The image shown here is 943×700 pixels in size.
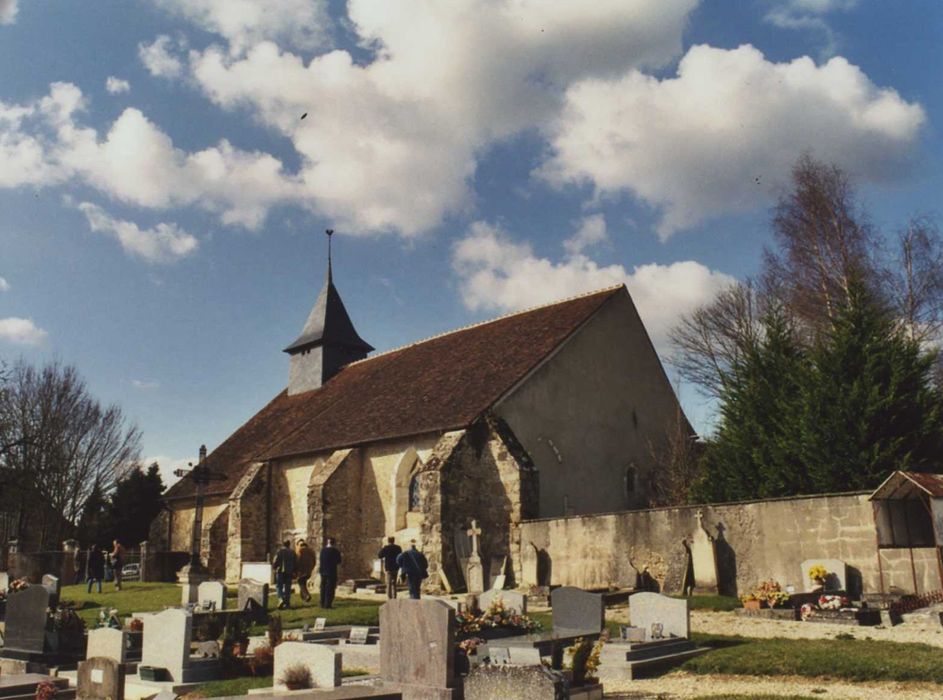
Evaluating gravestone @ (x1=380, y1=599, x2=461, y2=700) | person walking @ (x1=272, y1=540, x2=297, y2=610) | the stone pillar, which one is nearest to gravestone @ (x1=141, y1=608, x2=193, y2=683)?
gravestone @ (x1=380, y1=599, x2=461, y2=700)

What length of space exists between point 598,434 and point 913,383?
361 inches

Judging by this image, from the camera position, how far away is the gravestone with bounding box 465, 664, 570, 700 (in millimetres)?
7891

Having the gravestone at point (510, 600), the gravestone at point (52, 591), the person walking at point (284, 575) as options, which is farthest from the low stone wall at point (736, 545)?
the gravestone at point (52, 591)

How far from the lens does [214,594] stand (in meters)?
17.8

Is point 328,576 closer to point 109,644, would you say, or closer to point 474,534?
point 474,534

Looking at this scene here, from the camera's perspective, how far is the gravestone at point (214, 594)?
57.6 ft

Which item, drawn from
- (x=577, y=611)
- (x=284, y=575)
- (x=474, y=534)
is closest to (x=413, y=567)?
(x=284, y=575)

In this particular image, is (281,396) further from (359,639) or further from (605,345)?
(359,639)

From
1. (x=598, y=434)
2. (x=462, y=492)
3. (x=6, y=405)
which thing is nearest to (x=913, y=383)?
(x=598, y=434)

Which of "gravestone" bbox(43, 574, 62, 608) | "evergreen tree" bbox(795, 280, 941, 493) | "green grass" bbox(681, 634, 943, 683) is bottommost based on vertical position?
"green grass" bbox(681, 634, 943, 683)

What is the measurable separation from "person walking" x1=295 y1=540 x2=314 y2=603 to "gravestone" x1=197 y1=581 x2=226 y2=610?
156 inches

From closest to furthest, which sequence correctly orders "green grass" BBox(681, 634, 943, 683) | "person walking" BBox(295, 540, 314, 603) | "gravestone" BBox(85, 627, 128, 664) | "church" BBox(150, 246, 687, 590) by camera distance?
1. "green grass" BBox(681, 634, 943, 683)
2. "gravestone" BBox(85, 627, 128, 664)
3. "person walking" BBox(295, 540, 314, 603)
4. "church" BBox(150, 246, 687, 590)

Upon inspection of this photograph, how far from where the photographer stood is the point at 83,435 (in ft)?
139

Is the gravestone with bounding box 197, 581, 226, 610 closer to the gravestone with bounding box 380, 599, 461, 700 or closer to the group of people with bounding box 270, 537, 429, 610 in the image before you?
the group of people with bounding box 270, 537, 429, 610
